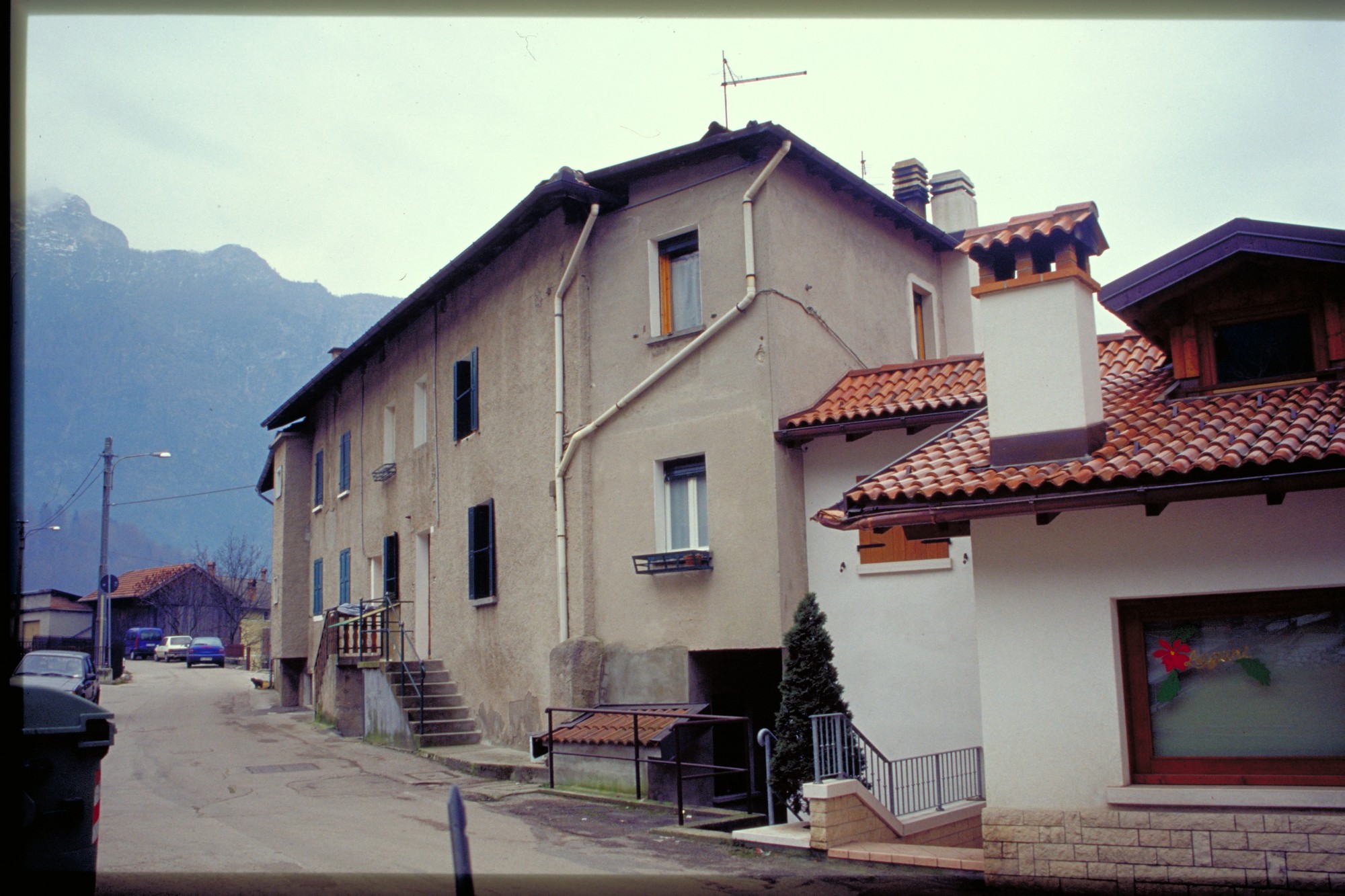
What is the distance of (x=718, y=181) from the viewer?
14.2m

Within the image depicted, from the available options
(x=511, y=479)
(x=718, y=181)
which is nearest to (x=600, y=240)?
(x=718, y=181)

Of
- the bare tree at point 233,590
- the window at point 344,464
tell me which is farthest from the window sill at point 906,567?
the bare tree at point 233,590

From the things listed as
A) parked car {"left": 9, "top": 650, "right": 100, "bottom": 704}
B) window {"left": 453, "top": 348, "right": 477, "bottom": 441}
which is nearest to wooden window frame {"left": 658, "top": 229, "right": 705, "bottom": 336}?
window {"left": 453, "top": 348, "right": 477, "bottom": 441}

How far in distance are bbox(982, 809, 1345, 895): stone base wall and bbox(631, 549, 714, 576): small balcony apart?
5549mm

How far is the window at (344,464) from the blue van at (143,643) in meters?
41.8

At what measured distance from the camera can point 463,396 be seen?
61.4 feet

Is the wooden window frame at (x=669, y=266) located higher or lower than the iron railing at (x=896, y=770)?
higher

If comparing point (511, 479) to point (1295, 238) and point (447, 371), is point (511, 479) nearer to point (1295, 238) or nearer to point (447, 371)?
point (447, 371)

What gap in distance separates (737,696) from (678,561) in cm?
211

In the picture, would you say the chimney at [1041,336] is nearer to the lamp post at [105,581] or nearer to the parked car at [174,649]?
the lamp post at [105,581]

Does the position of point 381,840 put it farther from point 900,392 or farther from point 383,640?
point 383,640

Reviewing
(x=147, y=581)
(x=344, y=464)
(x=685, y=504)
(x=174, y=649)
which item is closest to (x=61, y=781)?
(x=685, y=504)

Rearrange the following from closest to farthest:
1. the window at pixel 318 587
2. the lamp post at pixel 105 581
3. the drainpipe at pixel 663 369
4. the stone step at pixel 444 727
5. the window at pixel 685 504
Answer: the drainpipe at pixel 663 369
the window at pixel 685 504
the stone step at pixel 444 727
the window at pixel 318 587
the lamp post at pixel 105 581

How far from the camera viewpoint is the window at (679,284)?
14523mm
